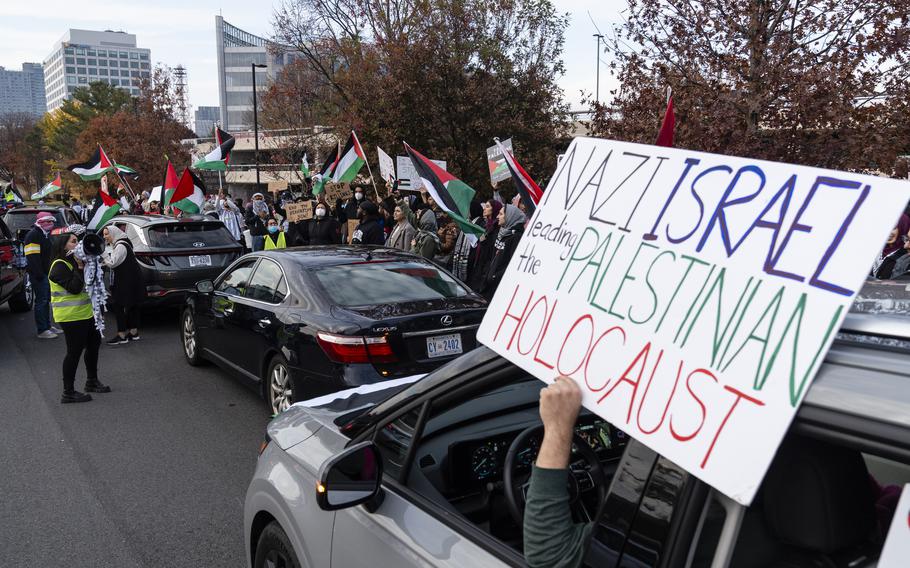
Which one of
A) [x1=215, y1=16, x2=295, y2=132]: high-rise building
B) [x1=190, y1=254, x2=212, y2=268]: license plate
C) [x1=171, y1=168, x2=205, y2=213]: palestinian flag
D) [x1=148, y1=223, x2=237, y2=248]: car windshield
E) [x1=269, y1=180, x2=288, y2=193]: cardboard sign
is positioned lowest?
[x1=269, y1=180, x2=288, y2=193]: cardboard sign

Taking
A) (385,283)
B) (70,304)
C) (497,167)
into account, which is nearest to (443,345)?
(385,283)

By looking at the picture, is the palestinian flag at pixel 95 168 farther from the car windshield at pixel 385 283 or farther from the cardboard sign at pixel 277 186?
the cardboard sign at pixel 277 186

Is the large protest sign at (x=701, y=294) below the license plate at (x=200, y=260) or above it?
above

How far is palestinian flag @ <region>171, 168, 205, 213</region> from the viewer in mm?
14445

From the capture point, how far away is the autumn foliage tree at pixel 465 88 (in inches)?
793

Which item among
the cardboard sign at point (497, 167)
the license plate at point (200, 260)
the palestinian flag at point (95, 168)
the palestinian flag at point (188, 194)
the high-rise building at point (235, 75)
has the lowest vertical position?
the license plate at point (200, 260)

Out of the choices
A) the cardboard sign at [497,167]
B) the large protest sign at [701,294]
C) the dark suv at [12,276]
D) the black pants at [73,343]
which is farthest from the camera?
the cardboard sign at [497,167]

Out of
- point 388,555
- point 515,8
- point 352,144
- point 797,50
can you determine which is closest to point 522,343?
point 388,555

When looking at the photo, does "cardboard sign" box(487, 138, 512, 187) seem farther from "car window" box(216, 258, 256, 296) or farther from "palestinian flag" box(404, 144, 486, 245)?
"car window" box(216, 258, 256, 296)

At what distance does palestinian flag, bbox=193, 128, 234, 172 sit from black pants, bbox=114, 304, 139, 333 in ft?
19.0

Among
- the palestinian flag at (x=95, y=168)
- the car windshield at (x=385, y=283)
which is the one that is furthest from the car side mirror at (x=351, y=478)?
the palestinian flag at (x=95, y=168)

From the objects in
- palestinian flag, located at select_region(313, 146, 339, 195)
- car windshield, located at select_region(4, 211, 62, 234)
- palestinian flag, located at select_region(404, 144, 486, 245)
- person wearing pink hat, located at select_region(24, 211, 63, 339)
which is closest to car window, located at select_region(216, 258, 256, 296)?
palestinian flag, located at select_region(404, 144, 486, 245)

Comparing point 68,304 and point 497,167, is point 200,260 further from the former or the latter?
point 497,167

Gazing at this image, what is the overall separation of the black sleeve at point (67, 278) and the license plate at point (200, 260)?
13.3 feet
